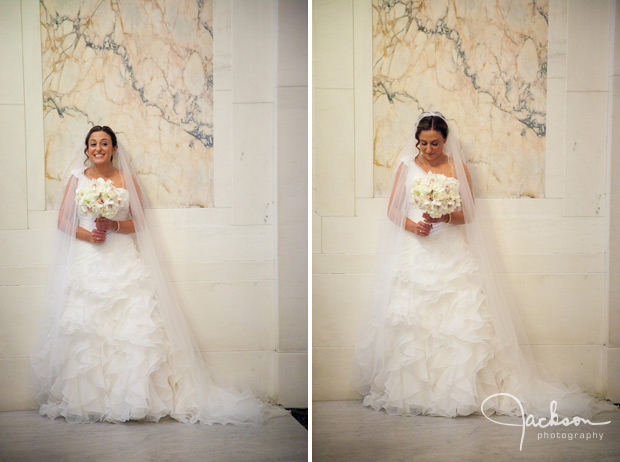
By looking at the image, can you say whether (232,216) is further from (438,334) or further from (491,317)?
(491,317)

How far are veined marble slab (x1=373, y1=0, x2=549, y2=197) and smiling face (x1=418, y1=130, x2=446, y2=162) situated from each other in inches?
2.7

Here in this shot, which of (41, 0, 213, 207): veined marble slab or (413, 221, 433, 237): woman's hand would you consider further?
(413, 221, 433, 237): woman's hand

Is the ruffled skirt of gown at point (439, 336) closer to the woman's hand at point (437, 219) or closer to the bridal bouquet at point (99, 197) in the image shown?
the woman's hand at point (437, 219)

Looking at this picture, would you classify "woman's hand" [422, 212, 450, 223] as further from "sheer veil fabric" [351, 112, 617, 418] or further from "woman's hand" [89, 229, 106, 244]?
"woman's hand" [89, 229, 106, 244]

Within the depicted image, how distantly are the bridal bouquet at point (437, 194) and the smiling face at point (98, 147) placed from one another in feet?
4.19

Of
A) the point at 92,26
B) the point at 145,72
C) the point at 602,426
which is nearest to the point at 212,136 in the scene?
the point at 145,72

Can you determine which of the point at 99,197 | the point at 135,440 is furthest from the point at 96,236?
the point at 135,440

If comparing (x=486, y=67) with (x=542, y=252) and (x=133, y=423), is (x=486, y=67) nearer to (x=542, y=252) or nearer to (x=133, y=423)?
(x=542, y=252)

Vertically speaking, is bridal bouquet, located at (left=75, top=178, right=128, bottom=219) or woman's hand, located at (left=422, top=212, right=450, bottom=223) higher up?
bridal bouquet, located at (left=75, top=178, right=128, bottom=219)

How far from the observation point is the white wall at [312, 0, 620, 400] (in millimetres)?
2625

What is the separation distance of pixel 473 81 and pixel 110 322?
183 centimetres

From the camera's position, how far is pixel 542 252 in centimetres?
267

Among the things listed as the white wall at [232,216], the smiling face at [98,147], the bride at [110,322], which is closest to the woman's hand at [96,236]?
the bride at [110,322]

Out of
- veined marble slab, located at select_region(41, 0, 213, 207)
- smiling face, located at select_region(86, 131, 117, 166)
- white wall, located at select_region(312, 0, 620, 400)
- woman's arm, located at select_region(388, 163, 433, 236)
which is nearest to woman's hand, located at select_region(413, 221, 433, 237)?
woman's arm, located at select_region(388, 163, 433, 236)
